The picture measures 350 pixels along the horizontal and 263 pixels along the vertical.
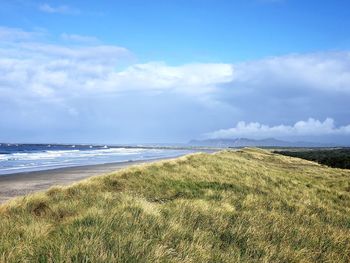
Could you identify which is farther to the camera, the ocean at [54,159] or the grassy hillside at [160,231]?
the ocean at [54,159]

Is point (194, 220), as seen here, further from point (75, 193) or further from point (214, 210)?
point (75, 193)

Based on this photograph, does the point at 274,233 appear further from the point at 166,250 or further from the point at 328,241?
the point at 166,250

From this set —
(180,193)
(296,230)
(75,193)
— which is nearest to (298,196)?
(180,193)

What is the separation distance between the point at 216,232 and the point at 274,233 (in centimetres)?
168

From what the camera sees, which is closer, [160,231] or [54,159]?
[160,231]

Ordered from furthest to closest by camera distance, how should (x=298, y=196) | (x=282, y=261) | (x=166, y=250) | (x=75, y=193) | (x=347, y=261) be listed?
(x=298, y=196) → (x=75, y=193) → (x=347, y=261) → (x=282, y=261) → (x=166, y=250)

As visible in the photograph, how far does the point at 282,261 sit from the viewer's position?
755 cm

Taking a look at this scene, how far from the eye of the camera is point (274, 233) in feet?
31.4

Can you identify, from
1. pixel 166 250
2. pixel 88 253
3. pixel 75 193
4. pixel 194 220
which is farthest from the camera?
pixel 75 193

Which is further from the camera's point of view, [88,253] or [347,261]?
[347,261]

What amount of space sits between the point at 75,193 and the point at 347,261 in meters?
7.98

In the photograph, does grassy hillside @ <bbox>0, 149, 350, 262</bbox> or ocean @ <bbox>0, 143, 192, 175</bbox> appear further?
ocean @ <bbox>0, 143, 192, 175</bbox>

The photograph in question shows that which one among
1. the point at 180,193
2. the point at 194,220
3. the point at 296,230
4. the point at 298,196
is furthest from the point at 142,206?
the point at 298,196

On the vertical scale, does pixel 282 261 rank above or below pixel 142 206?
below
